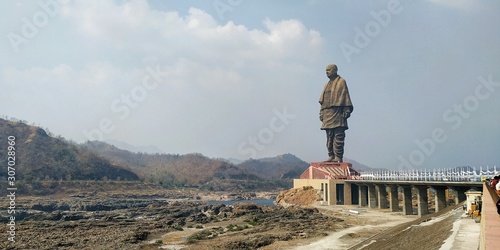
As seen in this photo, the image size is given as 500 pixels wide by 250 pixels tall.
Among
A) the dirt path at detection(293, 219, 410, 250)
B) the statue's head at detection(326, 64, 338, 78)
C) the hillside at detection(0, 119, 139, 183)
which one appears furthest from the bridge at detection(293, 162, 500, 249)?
the hillside at detection(0, 119, 139, 183)

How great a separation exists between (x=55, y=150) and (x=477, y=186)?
481ft

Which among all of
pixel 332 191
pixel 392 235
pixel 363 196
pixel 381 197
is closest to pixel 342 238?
pixel 392 235

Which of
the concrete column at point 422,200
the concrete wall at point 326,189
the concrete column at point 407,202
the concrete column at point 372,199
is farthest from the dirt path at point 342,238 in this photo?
the concrete wall at point 326,189

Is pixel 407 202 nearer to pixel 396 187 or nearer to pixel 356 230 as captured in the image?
pixel 396 187

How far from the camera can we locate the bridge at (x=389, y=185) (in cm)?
4472

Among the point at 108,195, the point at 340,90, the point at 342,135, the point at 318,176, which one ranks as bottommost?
the point at 108,195

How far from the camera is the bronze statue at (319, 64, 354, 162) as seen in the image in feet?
297

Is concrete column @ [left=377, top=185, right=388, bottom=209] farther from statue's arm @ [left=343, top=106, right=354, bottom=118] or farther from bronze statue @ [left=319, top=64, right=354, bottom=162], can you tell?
statue's arm @ [left=343, top=106, right=354, bottom=118]

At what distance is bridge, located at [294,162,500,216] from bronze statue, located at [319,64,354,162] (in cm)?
490

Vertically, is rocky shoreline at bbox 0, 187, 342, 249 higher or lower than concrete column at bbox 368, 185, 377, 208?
lower

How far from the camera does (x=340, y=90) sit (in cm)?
9131

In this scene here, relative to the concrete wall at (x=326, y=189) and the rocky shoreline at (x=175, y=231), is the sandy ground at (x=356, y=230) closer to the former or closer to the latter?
the rocky shoreline at (x=175, y=231)

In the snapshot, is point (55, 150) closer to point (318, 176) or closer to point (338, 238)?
point (318, 176)

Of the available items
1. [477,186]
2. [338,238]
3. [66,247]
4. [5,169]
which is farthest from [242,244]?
[5,169]
